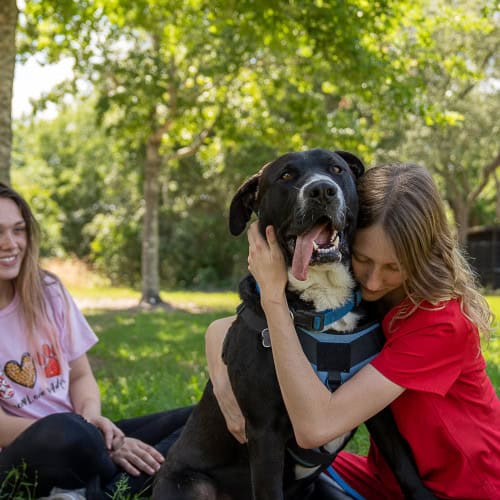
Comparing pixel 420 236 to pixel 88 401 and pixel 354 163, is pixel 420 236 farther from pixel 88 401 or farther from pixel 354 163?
pixel 88 401

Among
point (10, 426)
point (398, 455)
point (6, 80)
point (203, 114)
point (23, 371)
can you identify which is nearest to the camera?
point (398, 455)

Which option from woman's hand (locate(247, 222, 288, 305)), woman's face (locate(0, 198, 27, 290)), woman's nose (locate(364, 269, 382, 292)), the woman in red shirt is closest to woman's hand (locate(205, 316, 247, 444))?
the woman in red shirt

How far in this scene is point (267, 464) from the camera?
2.31 m

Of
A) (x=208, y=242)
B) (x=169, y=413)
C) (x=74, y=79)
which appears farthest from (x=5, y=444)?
(x=208, y=242)

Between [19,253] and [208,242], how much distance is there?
19510mm

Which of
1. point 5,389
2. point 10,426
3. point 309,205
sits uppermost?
point 309,205

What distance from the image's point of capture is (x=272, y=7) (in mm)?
7625

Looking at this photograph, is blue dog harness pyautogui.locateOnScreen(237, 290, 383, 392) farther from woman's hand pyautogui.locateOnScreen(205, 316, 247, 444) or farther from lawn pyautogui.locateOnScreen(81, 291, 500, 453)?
lawn pyautogui.locateOnScreen(81, 291, 500, 453)

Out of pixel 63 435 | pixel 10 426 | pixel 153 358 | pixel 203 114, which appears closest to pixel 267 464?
pixel 63 435

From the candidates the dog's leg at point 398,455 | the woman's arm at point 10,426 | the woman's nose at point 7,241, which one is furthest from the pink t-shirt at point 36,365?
the dog's leg at point 398,455

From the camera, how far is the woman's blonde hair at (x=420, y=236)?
2426 millimetres

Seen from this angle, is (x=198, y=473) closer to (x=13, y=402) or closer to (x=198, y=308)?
(x=13, y=402)

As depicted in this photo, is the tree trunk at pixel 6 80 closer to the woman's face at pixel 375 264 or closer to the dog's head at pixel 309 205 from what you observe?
the dog's head at pixel 309 205

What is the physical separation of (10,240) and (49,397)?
82 centimetres
